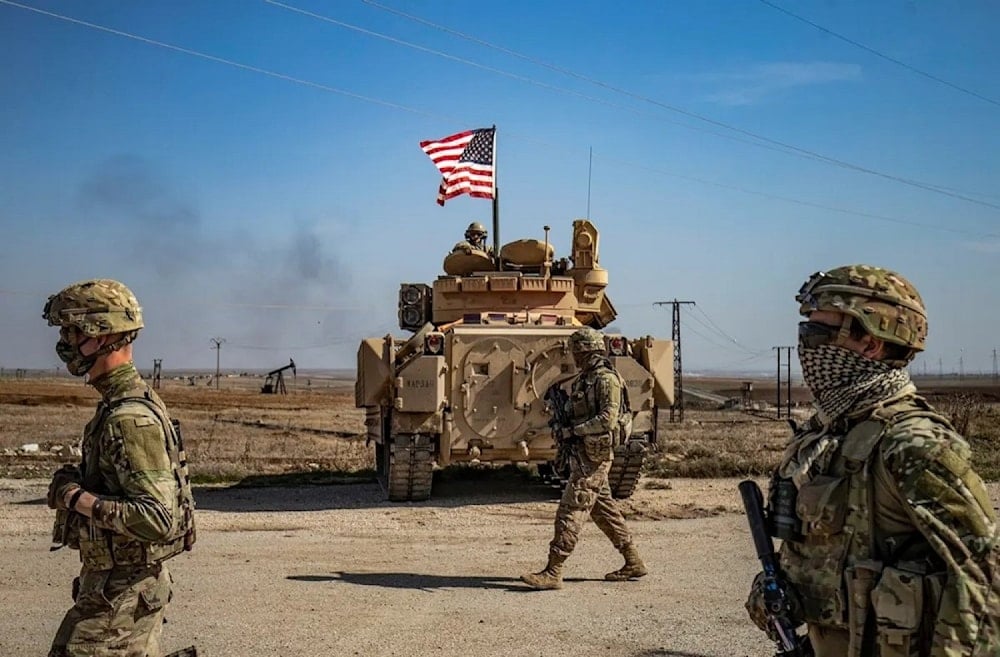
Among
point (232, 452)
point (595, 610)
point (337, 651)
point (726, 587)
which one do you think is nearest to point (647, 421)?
point (726, 587)

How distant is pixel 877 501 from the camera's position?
2.70 m

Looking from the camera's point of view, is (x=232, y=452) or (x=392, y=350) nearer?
(x=392, y=350)

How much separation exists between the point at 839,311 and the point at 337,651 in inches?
153

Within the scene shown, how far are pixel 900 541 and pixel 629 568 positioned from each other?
5.13 meters

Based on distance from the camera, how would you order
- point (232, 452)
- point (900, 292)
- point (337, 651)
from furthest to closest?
point (232, 452), point (337, 651), point (900, 292)

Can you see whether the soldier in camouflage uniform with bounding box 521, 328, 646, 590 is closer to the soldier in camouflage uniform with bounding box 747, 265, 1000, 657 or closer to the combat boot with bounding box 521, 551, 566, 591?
the combat boot with bounding box 521, 551, 566, 591

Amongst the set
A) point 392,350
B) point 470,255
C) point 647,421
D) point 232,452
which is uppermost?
point 470,255

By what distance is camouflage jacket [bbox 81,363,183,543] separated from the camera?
3.40 metres

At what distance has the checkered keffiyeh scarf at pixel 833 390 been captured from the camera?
9.23 ft

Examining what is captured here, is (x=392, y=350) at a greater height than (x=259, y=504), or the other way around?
(x=392, y=350)

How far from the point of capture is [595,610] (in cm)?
671

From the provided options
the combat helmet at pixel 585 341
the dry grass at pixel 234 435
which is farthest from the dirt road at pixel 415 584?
the dry grass at pixel 234 435

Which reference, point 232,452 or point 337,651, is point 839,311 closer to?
point 337,651

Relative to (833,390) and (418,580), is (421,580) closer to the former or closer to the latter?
(418,580)
